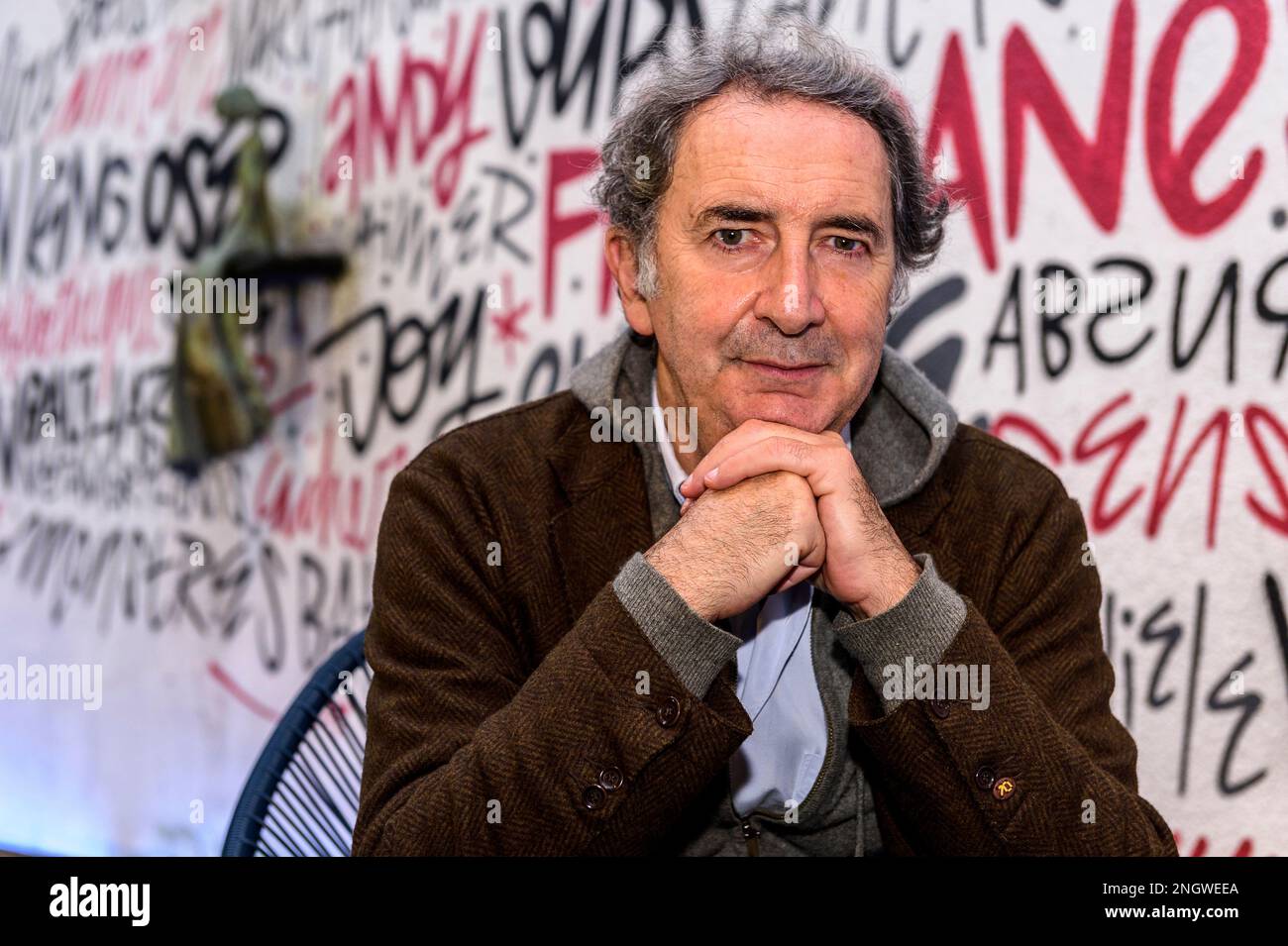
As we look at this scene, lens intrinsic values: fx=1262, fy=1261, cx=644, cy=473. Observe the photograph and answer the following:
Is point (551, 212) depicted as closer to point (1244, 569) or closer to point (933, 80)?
point (933, 80)

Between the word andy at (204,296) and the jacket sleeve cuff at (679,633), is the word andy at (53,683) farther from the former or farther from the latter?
the jacket sleeve cuff at (679,633)

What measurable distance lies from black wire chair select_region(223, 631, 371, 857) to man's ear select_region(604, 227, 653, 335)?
571 mm

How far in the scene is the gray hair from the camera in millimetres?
1589

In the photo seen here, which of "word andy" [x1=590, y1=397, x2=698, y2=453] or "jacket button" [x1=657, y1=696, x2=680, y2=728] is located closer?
"jacket button" [x1=657, y1=696, x2=680, y2=728]

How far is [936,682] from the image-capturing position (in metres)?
1.33

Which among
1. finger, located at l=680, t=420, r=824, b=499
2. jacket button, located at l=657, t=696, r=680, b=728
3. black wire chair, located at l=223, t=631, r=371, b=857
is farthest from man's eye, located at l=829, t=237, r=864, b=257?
black wire chair, located at l=223, t=631, r=371, b=857

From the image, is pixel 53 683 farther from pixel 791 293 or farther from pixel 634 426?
pixel 791 293

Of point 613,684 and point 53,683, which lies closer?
point 613,684

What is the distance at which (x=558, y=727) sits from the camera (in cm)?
129

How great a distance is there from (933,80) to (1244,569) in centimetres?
111

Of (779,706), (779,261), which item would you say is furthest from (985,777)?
(779,261)

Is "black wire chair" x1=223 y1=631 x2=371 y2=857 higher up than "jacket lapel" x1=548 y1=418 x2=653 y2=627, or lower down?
lower down
